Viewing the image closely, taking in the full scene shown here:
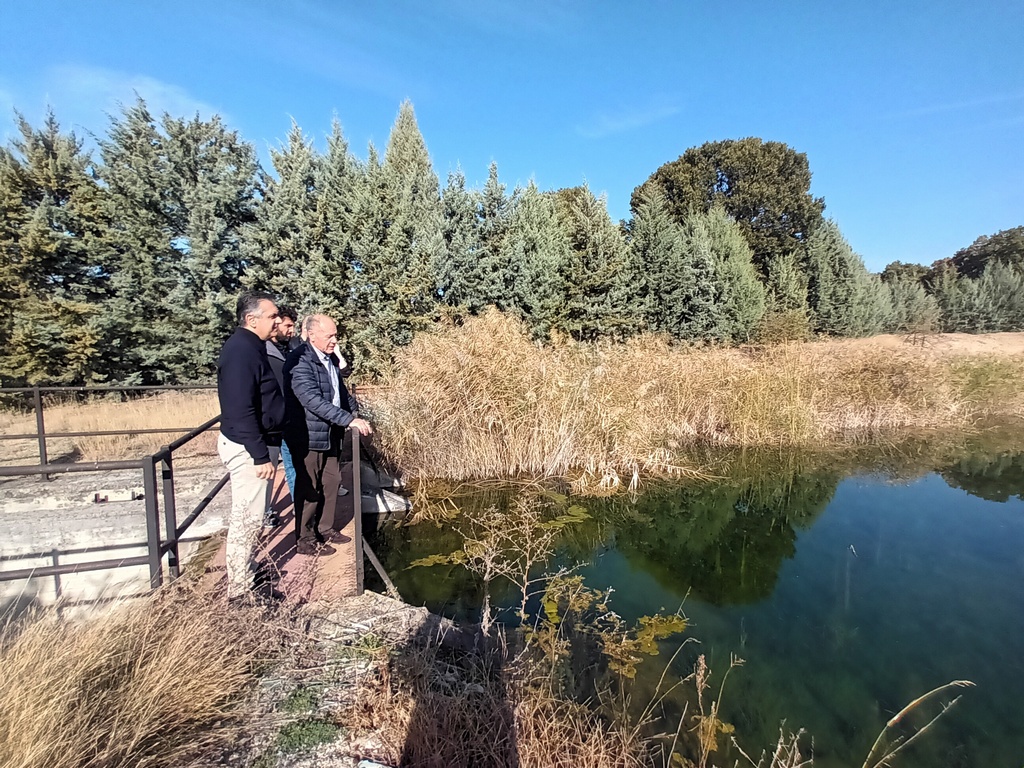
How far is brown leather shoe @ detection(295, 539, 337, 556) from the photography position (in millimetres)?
3906

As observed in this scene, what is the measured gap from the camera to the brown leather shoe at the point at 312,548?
12.8 ft

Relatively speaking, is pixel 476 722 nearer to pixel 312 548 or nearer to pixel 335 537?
pixel 312 548

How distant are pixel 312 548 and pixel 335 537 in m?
Answer: 0.32

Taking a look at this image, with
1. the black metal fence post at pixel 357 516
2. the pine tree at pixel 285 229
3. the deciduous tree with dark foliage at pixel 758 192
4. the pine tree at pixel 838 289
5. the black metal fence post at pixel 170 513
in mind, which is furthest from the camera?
the deciduous tree with dark foliage at pixel 758 192

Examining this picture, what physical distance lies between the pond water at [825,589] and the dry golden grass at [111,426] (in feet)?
14.1

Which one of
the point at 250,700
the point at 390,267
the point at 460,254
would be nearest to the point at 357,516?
the point at 250,700

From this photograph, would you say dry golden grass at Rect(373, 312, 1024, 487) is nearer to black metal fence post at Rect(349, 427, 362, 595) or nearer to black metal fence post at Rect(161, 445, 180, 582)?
black metal fence post at Rect(349, 427, 362, 595)

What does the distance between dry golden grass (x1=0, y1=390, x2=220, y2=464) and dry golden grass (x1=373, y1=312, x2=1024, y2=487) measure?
9.51ft

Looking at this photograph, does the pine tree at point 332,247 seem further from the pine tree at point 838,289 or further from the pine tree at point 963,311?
the pine tree at point 963,311

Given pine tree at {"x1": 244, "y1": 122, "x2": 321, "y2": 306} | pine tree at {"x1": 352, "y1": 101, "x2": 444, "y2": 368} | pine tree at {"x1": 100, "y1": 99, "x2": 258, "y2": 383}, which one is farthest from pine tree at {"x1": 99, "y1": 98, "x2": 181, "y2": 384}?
pine tree at {"x1": 352, "y1": 101, "x2": 444, "y2": 368}

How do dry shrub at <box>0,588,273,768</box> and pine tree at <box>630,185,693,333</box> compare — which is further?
pine tree at <box>630,185,693,333</box>

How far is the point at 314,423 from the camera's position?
13.1 ft

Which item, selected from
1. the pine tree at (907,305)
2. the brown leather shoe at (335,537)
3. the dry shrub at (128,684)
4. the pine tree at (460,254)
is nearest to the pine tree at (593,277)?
the pine tree at (460,254)

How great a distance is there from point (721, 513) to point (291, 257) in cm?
1059
